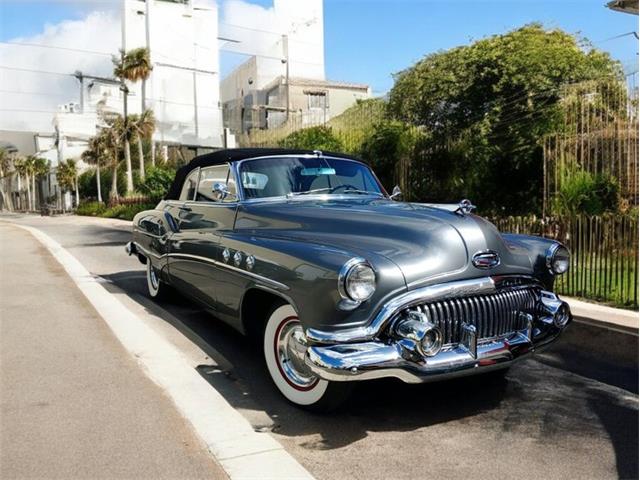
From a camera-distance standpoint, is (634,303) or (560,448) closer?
(560,448)

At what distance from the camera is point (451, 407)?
3.96m

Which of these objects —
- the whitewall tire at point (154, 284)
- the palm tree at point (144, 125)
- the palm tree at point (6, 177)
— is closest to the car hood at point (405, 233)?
the whitewall tire at point (154, 284)

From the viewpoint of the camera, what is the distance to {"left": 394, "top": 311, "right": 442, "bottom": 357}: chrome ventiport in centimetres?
330

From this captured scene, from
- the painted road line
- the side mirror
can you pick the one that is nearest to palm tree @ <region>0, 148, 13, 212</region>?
the painted road line

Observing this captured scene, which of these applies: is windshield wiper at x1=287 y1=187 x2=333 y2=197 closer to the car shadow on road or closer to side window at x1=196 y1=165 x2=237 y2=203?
side window at x1=196 y1=165 x2=237 y2=203

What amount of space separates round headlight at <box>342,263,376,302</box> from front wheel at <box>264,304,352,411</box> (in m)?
0.53

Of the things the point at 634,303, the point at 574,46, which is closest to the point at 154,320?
the point at 634,303

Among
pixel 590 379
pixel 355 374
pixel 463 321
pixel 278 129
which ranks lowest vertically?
pixel 590 379

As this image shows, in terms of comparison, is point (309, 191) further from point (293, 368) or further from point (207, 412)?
point (207, 412)

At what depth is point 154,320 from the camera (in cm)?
630

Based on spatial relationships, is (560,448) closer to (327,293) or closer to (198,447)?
(327,293)

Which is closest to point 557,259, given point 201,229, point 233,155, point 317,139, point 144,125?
point 233,155

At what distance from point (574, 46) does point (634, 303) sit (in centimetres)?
918

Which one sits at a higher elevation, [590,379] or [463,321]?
[463,321]
